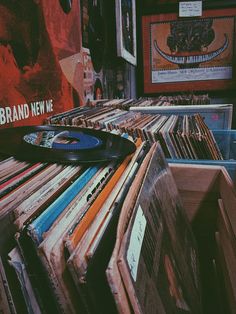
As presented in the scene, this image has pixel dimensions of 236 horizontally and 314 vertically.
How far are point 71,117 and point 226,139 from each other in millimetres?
681

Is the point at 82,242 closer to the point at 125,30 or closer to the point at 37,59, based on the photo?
the point at 37,59

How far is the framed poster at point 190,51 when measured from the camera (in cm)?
293

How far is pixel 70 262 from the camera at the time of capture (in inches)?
11.3

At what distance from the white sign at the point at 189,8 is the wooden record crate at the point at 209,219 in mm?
2503

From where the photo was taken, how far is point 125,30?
2.22 meters

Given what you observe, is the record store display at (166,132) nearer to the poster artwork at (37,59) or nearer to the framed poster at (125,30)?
the poster artwork at (37,59)

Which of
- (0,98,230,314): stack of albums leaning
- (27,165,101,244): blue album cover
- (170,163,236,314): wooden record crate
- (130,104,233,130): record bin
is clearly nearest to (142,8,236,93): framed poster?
(130,104,233,130): record bin

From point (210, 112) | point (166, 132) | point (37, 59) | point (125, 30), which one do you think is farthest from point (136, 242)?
point (125, 30)

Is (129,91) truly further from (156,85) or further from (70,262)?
(70,262)

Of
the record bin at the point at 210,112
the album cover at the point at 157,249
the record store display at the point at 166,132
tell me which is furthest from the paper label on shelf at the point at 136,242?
the record bin at the point at 210,112

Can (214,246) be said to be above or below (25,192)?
below

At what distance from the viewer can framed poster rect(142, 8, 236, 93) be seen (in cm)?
293

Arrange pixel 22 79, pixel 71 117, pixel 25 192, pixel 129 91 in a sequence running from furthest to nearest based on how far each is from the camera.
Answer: pixel 129 91 → pixel 71 117 → pixel 22 79 → pixel 25 192

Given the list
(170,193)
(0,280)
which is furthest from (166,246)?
(0,280)
